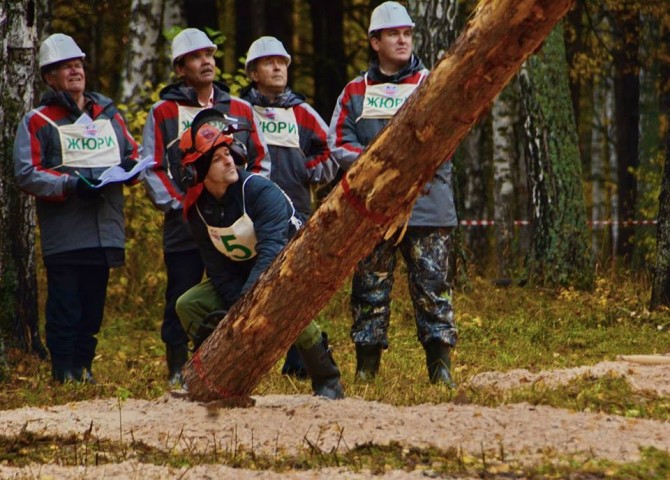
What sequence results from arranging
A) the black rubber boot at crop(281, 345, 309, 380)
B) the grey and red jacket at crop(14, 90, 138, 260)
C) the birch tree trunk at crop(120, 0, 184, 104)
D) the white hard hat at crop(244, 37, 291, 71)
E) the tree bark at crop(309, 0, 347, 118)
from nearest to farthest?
the grey and red jacket at crop(14, 90, 138, 260) < the black rubber boot at crop(281, 345, 309, 380) < the white hard hat at crop(244, 37, 291, 71) < the birch tree trunk at crop(120, 0, 184, 104) < the tree bark at crop(309, 0, 347, 118)

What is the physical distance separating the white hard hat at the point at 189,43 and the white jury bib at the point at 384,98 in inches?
51.2

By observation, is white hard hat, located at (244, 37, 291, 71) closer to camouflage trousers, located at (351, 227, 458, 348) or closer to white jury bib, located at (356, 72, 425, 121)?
white jury bib, located at (356, 72, 425, 121)

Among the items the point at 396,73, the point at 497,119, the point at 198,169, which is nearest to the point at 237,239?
the point at 198,169

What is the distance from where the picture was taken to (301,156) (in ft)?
32.1

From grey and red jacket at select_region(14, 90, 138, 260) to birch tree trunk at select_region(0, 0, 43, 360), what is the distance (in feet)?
4.31

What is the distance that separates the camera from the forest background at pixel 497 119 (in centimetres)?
1428

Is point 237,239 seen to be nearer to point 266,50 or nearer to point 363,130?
point 363,130

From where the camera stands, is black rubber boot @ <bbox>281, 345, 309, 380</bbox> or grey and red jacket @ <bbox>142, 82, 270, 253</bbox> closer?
grey and red jacket @ <bbox>142, 82, 270, 253</bbox>

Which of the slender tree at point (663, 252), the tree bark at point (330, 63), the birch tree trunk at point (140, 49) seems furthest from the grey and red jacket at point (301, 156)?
the tree bark at point (330, 63)

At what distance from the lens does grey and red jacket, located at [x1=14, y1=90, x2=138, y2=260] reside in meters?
9.17

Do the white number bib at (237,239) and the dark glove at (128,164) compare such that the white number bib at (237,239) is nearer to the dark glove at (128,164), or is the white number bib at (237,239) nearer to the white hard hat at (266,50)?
the dark glove at (128,164)

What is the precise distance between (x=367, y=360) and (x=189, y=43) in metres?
2.57

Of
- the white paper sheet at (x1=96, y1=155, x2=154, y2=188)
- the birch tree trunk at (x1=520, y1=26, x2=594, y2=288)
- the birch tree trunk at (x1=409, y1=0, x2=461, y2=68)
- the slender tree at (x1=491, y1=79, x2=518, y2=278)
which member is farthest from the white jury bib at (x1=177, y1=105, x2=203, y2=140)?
the slender tree at (x1=491, y1=79, x2=518, y2=278)

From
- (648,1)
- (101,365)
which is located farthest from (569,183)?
(648,1)
